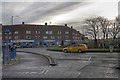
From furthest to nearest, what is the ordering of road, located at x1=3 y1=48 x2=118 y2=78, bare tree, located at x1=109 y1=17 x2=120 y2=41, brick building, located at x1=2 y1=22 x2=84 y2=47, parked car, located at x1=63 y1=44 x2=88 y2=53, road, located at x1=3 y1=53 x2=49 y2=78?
brick building, located at x1=2 y1=22 x2=84 y2=47 → bare tree, located at x1=109 y1=17 x2=120 y2=41 → parked car, located at x1=63 y1=44 x2=88 y2=53 → road, located at x1=3 y1=53 x2=49 y2=78 → road, located at x1=3 y1=48 x2=118 y2=78

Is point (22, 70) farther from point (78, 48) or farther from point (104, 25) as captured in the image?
point (104, 25)

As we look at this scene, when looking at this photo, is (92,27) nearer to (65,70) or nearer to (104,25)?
(104,25)

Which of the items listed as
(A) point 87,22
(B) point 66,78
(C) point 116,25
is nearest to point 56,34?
(A) point 87,22

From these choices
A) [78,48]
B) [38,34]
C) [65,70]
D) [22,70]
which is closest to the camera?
[65,70]

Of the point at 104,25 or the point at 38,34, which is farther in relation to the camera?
the point at 38,34

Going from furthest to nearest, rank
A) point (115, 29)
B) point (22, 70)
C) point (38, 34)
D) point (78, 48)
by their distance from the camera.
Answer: point (38, 34) < point (115, 29) < point (78, 48) < point (22, 70)

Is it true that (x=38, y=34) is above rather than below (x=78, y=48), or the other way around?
above

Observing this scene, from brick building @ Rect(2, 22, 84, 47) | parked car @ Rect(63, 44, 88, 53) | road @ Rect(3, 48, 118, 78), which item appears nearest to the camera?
road @ Rect(3, 48, 118, 78)

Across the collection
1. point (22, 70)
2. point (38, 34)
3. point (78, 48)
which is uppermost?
point (38, 34)

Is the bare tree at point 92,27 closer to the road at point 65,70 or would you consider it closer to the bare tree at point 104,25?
the bare tree at point 104,25

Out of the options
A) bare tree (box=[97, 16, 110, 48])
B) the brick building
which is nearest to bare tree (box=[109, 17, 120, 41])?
bare tree (box=[97, 16, 110, 48])

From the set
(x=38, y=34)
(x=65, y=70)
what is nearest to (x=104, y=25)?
(x=38, y=34)

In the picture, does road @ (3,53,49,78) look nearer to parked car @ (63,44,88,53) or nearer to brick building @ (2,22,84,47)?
parked car @ (63,44,88,53)

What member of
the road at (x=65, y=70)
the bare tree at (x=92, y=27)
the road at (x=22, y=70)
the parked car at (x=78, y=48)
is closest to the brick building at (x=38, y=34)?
the bare tree at (x=92, y=27)
